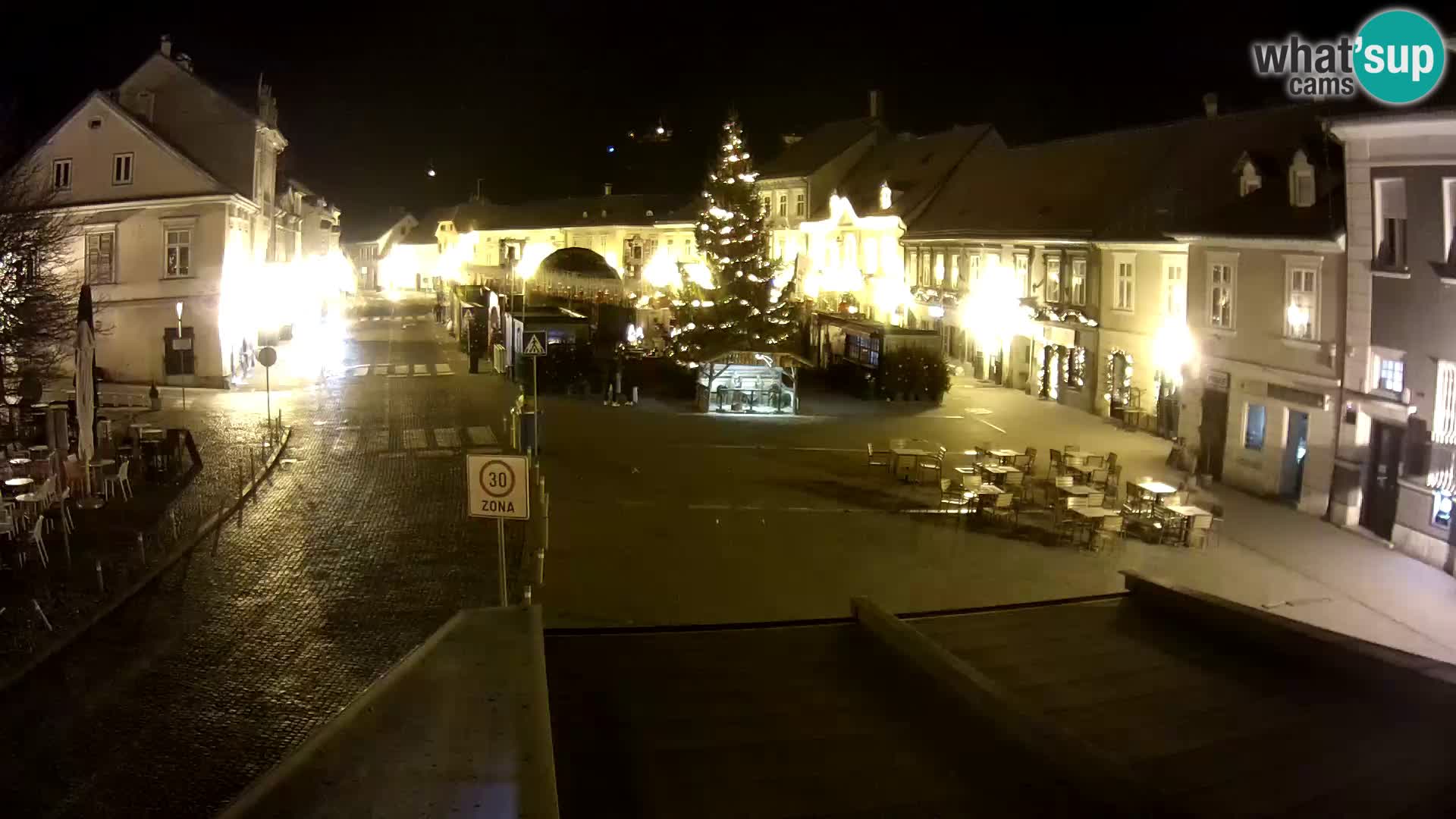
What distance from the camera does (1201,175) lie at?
33.0 metres

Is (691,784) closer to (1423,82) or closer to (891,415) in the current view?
(1423,82)

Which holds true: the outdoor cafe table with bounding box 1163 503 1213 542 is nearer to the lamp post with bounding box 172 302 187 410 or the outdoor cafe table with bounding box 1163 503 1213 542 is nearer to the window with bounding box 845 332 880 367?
the window with bounding box 845 332 880 367

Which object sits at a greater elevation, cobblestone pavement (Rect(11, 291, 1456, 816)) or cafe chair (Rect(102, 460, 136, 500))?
cafe chair (Rect(102, 460, 136, 500))

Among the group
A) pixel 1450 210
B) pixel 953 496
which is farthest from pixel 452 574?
pixel 1450 210

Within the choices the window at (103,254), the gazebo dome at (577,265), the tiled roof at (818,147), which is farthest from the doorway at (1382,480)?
the gazebo dome at (577,265)

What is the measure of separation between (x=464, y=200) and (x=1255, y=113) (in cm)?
8795

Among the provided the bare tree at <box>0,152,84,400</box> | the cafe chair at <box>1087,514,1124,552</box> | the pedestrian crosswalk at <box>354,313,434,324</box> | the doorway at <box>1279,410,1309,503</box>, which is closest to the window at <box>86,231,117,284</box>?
the bare tree at <box>0,152,84,400</box>

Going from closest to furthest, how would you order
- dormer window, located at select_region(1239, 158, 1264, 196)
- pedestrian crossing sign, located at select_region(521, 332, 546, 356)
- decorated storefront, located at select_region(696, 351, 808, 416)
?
pedestrian crossing sign, located at select_region(521, 332, 546, 356) → dormer window, located at select_region(1239, 158, 1264, 196) → decorated storefront, located at select_region(696, 351, 808, 416)

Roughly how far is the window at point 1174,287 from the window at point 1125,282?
5.44 ft

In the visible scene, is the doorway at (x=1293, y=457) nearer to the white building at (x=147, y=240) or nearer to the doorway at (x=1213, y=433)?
the doorway at (x=1213, y=433)

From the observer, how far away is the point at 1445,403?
1825 centimetres

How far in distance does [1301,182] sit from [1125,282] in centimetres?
1122

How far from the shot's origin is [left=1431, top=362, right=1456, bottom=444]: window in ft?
59.4

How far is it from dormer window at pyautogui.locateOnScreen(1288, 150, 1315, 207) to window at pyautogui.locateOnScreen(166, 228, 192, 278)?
3206cm
